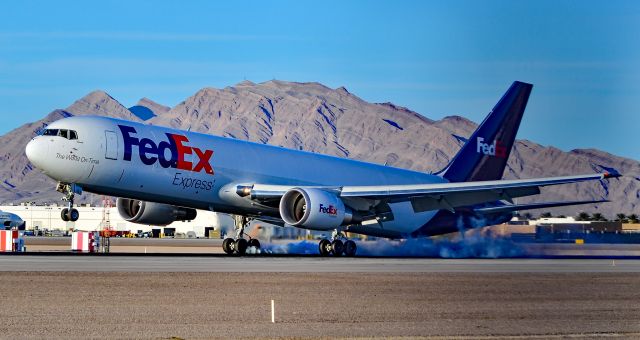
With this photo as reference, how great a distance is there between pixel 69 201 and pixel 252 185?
10113 mm

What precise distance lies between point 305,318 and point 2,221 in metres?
115

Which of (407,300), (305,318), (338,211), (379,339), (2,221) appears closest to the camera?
(379,339)

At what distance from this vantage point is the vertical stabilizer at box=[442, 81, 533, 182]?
69062 millimetres

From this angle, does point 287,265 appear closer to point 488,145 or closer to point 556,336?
point 556,336

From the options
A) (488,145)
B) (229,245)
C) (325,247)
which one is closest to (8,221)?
(488,145)

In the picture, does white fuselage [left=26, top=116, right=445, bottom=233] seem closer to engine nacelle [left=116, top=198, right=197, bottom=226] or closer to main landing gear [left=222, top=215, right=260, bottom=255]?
main landing gear [left=222, top=215, right=260, bottom=255]

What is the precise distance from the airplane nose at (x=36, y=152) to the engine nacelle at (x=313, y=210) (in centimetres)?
1254

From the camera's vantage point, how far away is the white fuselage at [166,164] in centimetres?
5150

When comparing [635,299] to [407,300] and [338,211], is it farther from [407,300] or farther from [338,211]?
[338,211]

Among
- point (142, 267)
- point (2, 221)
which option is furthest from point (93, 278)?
point (2, 221)

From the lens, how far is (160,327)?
2516 centimetres

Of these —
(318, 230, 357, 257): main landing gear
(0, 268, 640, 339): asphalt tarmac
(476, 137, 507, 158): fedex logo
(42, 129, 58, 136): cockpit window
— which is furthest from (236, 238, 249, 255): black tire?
(476, 137, 507, 158): fedex logo

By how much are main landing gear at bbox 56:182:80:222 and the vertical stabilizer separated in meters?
27.3

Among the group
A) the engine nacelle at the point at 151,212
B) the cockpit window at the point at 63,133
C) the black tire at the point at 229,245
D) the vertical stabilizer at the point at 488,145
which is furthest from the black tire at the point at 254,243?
the vertical stabilizer at the point at 488,145
